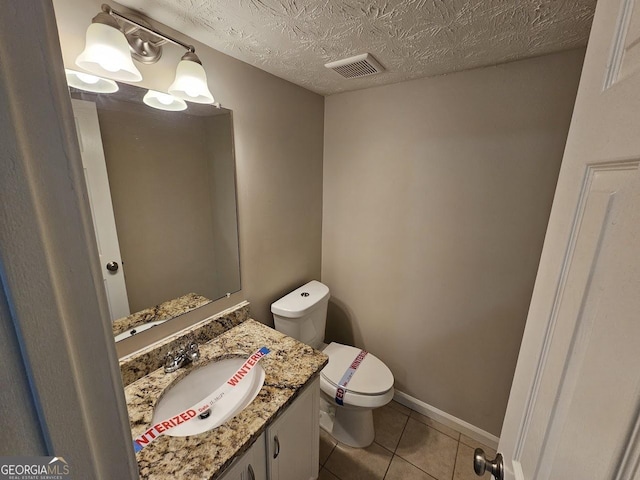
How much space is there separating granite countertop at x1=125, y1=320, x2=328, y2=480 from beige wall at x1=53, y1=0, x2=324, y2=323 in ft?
1.08

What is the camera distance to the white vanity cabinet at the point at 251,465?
806 millimetres

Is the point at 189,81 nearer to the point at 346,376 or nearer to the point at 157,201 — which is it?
the point at 157,201

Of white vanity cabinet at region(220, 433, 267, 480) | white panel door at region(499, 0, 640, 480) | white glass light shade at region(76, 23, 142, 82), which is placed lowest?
white vanity cabinet at region(220, 433, 267, 480)

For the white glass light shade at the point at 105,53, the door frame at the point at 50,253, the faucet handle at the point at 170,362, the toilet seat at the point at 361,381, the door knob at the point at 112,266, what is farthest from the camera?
the toilet seat at the point at 361,381

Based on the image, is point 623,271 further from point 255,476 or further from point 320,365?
point 255,476

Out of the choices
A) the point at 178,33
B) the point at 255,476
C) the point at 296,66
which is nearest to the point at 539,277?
the point at 255,476

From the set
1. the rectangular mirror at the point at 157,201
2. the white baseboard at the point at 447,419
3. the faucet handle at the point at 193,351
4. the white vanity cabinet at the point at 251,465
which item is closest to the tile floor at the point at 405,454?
the white baseboard at the point at 447,419

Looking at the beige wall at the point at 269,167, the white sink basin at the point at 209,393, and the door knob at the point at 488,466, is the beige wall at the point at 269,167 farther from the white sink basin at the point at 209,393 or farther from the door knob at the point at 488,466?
the door knob at the point at 488,466

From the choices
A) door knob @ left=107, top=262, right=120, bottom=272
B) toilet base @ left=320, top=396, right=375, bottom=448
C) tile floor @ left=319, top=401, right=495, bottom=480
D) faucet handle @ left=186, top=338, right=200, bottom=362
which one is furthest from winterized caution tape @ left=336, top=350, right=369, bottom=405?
door knob @ left=107, top=262, right=120, bottom=272

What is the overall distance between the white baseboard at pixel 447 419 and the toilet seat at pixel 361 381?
1.60ft

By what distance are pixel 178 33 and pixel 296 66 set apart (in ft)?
1.71

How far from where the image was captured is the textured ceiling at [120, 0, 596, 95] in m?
0.86

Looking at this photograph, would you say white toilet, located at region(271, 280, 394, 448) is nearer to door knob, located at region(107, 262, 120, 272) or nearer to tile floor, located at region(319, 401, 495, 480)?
tile floor, located at region(319, 401, 495, 480)

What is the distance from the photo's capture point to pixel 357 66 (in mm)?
1277
